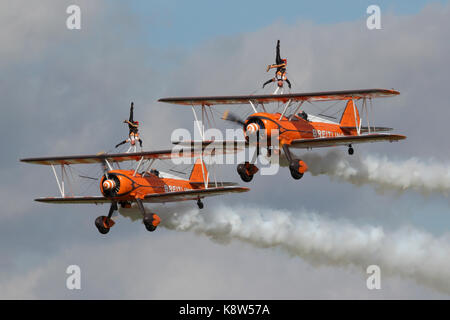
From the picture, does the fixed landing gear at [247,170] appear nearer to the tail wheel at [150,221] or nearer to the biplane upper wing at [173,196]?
the biplane upper wing at [173,196]

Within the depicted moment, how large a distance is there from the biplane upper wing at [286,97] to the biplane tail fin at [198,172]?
20.3ft

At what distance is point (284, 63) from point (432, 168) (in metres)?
10.5

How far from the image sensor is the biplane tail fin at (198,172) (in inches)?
2469

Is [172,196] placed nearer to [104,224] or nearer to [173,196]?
[173,196]

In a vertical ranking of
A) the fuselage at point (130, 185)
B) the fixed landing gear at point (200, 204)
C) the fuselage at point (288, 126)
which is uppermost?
the fuselage at point (288, 126)

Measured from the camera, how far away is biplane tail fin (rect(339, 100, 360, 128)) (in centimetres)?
5819

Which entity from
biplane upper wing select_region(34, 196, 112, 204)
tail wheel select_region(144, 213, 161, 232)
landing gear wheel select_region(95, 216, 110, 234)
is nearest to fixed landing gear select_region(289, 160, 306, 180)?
tail wheel select_region(144, 213, 161, 232)

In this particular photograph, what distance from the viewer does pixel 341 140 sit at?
5278cm

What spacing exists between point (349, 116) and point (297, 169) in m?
6.71

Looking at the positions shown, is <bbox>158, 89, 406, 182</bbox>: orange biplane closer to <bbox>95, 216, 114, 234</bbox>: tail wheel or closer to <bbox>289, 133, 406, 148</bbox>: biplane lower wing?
<bbox>289, 133, 406, 148</bbox>: biplane lower wing

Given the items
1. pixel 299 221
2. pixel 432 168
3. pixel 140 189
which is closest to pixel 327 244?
pixel 299 221

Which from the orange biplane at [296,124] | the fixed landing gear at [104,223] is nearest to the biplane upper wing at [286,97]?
the orange biplane at [296,124]
